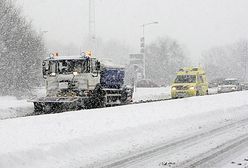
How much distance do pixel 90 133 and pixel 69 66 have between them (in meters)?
10.1

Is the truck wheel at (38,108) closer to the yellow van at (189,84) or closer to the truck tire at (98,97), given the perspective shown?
the truck tire at (98,97)

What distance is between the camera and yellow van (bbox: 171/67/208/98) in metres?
32.8

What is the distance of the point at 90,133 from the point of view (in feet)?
38.8

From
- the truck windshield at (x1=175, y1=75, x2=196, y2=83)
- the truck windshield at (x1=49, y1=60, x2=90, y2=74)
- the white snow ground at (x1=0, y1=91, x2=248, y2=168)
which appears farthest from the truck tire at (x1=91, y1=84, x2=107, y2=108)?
the truck windshield at (x1=175, y1=75, x2=196, y2=83)

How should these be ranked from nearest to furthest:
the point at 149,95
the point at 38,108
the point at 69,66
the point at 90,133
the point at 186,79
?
the point at 90,133 < the point at 38,108 < the point at 69,66 < the point at 186,79 < the point at 149,95

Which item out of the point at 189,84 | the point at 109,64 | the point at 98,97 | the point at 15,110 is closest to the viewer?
the point at 15,110

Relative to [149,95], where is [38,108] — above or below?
above

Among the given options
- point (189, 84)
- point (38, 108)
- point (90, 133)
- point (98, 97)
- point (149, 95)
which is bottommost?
point (149, 95)

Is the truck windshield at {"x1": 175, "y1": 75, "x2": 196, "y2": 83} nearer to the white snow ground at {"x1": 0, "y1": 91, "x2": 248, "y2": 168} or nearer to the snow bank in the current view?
the snow bank

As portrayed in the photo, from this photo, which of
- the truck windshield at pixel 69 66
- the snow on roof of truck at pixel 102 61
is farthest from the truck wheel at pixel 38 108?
the snow on roof of truck at pixel 102 61

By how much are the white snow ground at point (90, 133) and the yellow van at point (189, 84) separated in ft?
44.9

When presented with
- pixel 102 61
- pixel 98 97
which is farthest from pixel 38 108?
pixel 102 61

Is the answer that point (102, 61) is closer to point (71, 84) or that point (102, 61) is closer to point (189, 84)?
point (71, 84)

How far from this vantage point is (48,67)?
71.6 ft
